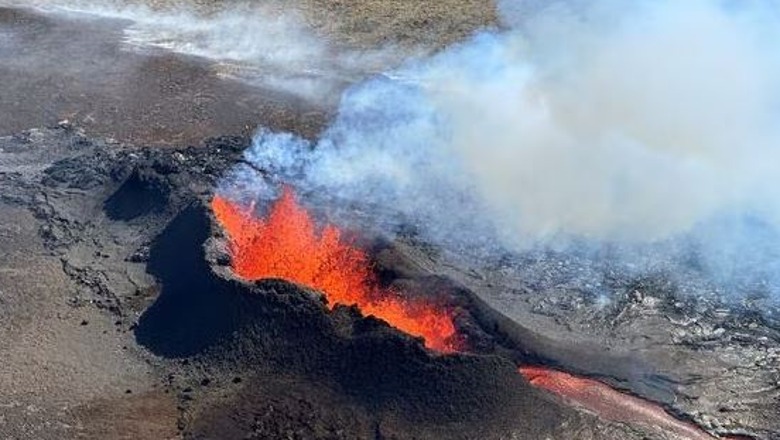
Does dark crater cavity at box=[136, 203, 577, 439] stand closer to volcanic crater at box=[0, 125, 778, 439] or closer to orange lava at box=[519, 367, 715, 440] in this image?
volcanic crater at box=[0, 125, 778, 439]

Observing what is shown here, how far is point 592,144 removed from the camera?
774 inches

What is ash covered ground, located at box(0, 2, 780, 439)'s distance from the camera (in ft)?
42.3

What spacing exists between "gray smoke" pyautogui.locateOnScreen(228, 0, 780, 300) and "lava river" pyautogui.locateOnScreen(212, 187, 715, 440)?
1646 mm

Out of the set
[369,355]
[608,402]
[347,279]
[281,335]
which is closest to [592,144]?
[347,279]

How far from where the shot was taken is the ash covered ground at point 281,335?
1290 cm

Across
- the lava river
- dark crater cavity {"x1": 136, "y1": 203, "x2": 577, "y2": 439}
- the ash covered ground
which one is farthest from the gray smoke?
dark crater cavity {"x1": 136, "y1": 203, "x2": 577, "y2": 439}

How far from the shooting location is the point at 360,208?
18.1 m

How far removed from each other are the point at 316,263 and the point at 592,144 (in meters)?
7.20

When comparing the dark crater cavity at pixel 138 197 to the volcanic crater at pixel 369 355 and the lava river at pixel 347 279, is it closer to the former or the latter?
the volcanic crater at pixel 369 355

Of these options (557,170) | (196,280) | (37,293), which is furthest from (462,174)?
(37,293)

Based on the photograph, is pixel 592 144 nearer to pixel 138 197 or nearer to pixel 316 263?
pixel 316 263

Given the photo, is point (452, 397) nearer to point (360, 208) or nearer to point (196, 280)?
point (196, 280)

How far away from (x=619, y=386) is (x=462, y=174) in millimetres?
6815

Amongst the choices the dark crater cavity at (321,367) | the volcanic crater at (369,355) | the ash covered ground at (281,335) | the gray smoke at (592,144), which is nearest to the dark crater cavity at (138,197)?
the ash covered ground at (281,335)
